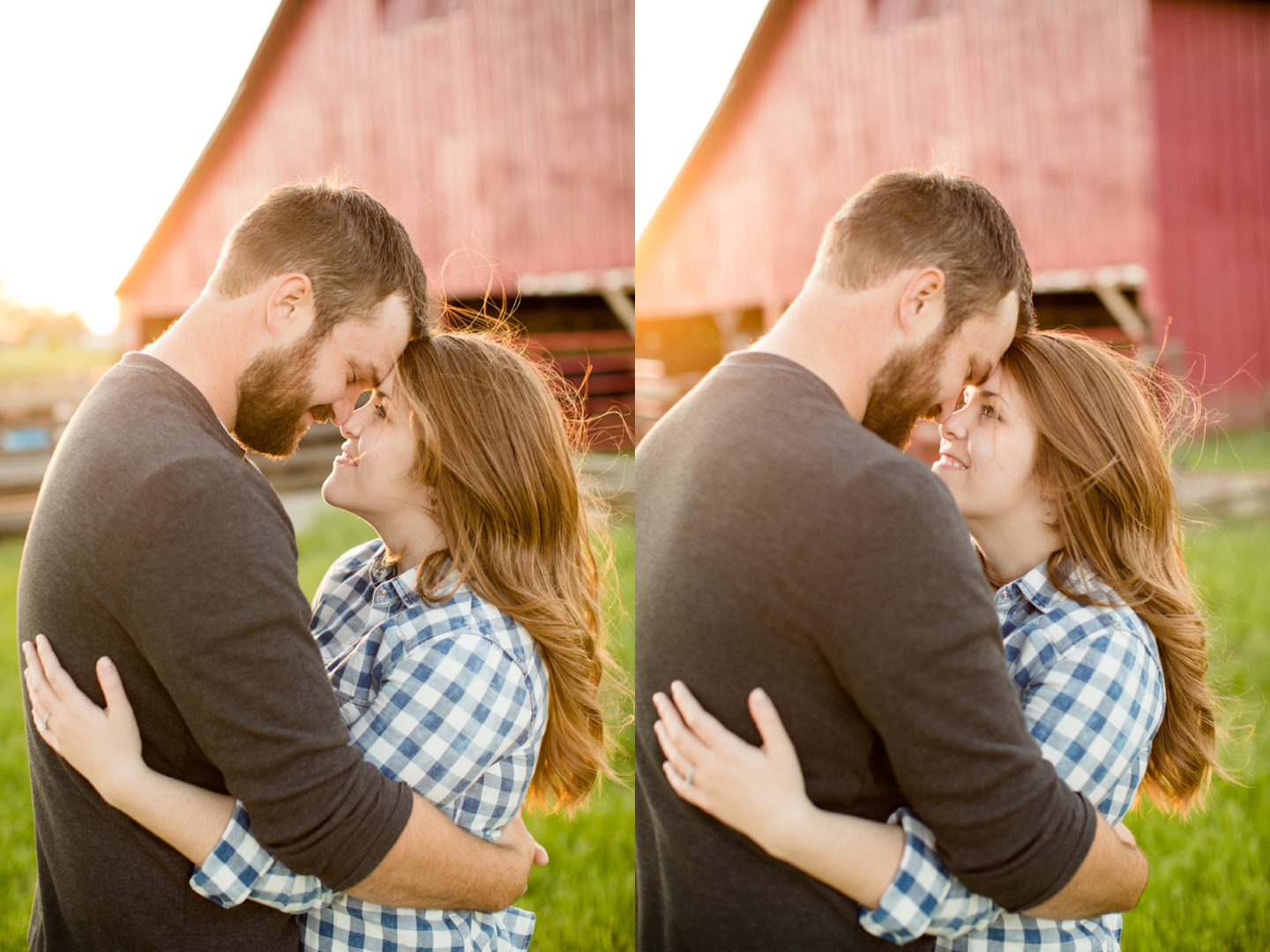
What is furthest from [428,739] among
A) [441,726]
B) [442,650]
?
[442,650]

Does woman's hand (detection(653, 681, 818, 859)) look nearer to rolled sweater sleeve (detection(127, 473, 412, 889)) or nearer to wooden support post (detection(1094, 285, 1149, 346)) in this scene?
rolled sweater sleeve (detection(127, 473, 412, 889))

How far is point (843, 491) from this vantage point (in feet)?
4.08

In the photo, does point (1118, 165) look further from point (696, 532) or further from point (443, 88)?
point (696, 532)

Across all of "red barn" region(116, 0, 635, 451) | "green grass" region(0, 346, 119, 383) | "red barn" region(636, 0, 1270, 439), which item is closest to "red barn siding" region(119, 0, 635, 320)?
"red barn" region(116, 0, 635, 451)

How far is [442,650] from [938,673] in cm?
76

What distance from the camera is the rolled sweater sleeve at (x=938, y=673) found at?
1.22m

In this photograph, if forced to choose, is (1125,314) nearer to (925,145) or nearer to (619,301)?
(925,145)

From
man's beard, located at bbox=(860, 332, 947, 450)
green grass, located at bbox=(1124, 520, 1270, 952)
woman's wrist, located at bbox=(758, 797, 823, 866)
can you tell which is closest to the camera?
woman's wrist, located at bbox=(758, 797, 823, 866)

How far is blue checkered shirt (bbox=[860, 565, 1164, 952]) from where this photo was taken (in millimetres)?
1362

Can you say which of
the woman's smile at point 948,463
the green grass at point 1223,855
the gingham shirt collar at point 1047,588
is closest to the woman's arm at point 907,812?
the gingham shirt collar at point 1047,588

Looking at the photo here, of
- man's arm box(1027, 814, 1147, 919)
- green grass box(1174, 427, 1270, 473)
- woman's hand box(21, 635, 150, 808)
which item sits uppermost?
woman's hand box(21, 635, 150, 808)

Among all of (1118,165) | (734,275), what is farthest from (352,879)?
(1118,165)

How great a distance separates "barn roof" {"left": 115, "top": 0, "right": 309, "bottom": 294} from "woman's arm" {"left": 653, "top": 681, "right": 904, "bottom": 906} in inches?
411

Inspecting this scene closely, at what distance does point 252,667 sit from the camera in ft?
4.28
